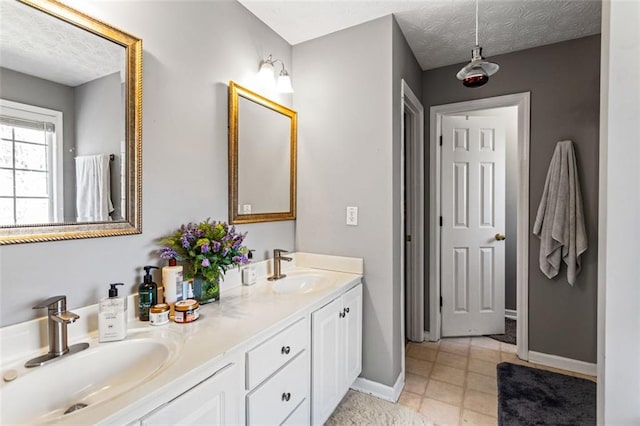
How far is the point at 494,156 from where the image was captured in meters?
2.95

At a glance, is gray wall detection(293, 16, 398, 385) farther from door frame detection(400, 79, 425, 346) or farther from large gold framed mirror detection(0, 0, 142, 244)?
large gold framed mirror detection(0, 0, 142, 244)

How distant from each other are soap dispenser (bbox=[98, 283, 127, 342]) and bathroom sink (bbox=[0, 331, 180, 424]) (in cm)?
3

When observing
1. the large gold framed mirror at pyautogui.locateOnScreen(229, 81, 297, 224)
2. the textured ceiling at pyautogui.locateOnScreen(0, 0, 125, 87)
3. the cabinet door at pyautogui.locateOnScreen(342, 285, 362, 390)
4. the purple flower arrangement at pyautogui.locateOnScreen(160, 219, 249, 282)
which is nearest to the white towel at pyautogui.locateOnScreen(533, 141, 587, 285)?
the cabinet door at pyautogui.locateOnScreen(342, 285, 362, 390)

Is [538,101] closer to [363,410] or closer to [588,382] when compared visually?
[588,382]

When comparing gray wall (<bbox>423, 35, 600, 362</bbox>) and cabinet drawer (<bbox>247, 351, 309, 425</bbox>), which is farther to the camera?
gray wall (<bbox>423, 35, 600, 362</bbox>)

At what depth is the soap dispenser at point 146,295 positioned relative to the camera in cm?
124

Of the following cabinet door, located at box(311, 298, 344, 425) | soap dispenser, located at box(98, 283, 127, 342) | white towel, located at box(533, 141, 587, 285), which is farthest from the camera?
white towel, located at box(533, 141, 587, 285)

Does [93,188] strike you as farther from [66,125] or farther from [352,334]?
[352,334]

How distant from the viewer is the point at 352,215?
6.82 ft

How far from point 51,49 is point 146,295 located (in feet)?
3.09

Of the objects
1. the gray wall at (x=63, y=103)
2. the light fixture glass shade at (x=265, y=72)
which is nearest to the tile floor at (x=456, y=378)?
the gray wall at (x=63, y=103)

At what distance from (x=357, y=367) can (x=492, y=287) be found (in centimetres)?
177

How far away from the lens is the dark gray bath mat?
180 cm

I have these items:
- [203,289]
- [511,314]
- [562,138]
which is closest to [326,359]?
[203,289]
